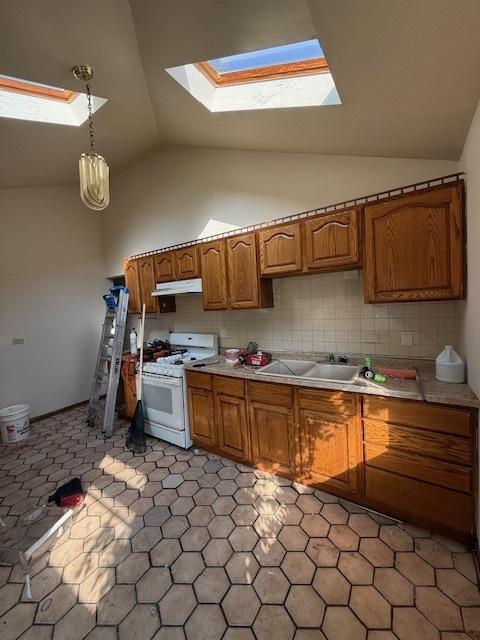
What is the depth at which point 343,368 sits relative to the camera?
2258 millimetres

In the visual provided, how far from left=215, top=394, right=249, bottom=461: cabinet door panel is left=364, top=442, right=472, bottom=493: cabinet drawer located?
0.98 metres

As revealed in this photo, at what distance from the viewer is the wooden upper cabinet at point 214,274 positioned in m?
2.62

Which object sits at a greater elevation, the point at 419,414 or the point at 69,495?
the point at 419,414

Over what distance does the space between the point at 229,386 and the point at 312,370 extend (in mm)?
727

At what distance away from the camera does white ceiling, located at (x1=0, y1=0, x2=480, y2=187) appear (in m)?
1.02

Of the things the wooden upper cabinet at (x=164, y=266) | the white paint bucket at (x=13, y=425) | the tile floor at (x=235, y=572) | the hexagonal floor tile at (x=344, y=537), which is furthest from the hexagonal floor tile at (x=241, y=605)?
the white paint bucket at (x=13, y=425)

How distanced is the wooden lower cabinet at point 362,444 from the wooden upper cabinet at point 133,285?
1.60 metres

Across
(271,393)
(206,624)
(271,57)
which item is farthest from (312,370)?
(271,57)

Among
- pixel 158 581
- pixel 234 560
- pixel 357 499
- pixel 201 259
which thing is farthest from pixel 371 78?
pixel 158 581

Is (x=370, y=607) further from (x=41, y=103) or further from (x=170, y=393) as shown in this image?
(x=41, y=103)

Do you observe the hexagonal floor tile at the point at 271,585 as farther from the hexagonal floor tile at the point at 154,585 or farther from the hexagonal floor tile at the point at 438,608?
the hexagonal floor tile at the point at 438,608

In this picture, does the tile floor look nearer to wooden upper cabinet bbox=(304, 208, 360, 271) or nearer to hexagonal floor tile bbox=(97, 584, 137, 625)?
hexagonal floor tile bbox=(97, 584, 137, 625)

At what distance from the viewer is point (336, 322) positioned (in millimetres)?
2420

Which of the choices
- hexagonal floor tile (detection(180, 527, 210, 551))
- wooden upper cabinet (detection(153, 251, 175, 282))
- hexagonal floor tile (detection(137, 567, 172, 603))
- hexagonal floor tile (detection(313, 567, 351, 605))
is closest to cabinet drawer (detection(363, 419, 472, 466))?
hexagonal floor tile (detection(313, 567, 351, 605))
